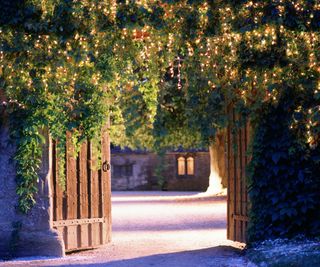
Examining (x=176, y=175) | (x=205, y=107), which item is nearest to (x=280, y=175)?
(x=205, y=107)

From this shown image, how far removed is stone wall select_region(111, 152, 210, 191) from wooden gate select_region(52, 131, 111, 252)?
29508mm

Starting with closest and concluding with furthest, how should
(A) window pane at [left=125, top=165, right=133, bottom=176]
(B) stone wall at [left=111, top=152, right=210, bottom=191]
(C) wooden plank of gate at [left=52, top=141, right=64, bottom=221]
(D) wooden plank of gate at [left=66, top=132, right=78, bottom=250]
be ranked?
(C) wooden plank of gate at [left=52, top=141, right=64, bottom=221] < (D) wooden plank of gate at [left=66, top=132, right=78, bottom=250] < (B) stone wall at [left=111, top=152, right=210, bottom=191] < (A) window pane at [left=125, top=165, right=133, bottom=176]

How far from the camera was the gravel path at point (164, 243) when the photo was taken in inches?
458

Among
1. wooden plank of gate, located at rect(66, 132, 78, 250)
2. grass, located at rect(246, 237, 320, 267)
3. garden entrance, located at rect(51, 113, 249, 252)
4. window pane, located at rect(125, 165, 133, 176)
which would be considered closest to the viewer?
grass, located at rect(246, 237, 320, 267)

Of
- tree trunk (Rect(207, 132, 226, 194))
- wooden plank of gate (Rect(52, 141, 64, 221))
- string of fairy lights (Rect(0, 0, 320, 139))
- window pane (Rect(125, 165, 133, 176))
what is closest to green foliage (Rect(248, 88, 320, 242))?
string of fairy lights (Rect(0, 0, 320, 139))

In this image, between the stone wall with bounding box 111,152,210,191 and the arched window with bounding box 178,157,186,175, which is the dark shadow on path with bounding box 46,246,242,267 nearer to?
the stone wall with bounding box 111,152,210,191

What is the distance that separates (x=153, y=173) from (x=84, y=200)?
3094 centimetres

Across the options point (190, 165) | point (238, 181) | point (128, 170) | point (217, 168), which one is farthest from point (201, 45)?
point (128, 170)

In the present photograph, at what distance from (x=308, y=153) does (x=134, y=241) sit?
16.0 ft

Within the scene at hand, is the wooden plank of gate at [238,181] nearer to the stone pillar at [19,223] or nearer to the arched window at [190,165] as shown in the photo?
the stone pillar at [19,223]

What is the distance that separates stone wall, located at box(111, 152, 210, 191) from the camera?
44.4 m

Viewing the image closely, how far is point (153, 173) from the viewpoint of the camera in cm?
4516

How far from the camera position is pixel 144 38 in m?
13.1

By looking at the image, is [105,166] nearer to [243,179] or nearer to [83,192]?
[83,192]
